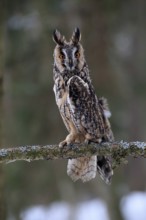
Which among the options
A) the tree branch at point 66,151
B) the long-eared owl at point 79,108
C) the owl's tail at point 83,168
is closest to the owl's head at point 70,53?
the long-eared owl at point 79,108

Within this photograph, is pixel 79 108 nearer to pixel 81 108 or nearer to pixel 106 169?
pixel 81 108

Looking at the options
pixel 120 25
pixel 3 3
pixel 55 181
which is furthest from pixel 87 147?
pixel 120 25

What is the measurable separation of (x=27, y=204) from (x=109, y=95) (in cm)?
225

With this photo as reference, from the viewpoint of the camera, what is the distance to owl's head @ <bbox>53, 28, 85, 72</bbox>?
16.9 feet

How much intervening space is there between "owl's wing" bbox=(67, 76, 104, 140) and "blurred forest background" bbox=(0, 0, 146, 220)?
15.3 ft

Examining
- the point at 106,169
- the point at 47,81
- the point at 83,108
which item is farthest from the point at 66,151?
the point at 47,81

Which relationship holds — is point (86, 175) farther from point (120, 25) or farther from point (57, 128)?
point (120, 25)

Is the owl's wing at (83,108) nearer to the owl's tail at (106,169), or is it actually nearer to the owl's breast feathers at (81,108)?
the owl's breast feathers at (81,108)

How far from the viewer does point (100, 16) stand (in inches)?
426

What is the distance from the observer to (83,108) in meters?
5.06

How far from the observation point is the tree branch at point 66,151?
4.16m

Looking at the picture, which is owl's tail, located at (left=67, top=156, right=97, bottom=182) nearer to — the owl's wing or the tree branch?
the owl's wing

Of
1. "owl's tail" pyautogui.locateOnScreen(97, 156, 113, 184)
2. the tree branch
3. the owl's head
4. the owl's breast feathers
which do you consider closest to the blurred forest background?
the owl's head

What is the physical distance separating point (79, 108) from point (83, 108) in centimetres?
4
